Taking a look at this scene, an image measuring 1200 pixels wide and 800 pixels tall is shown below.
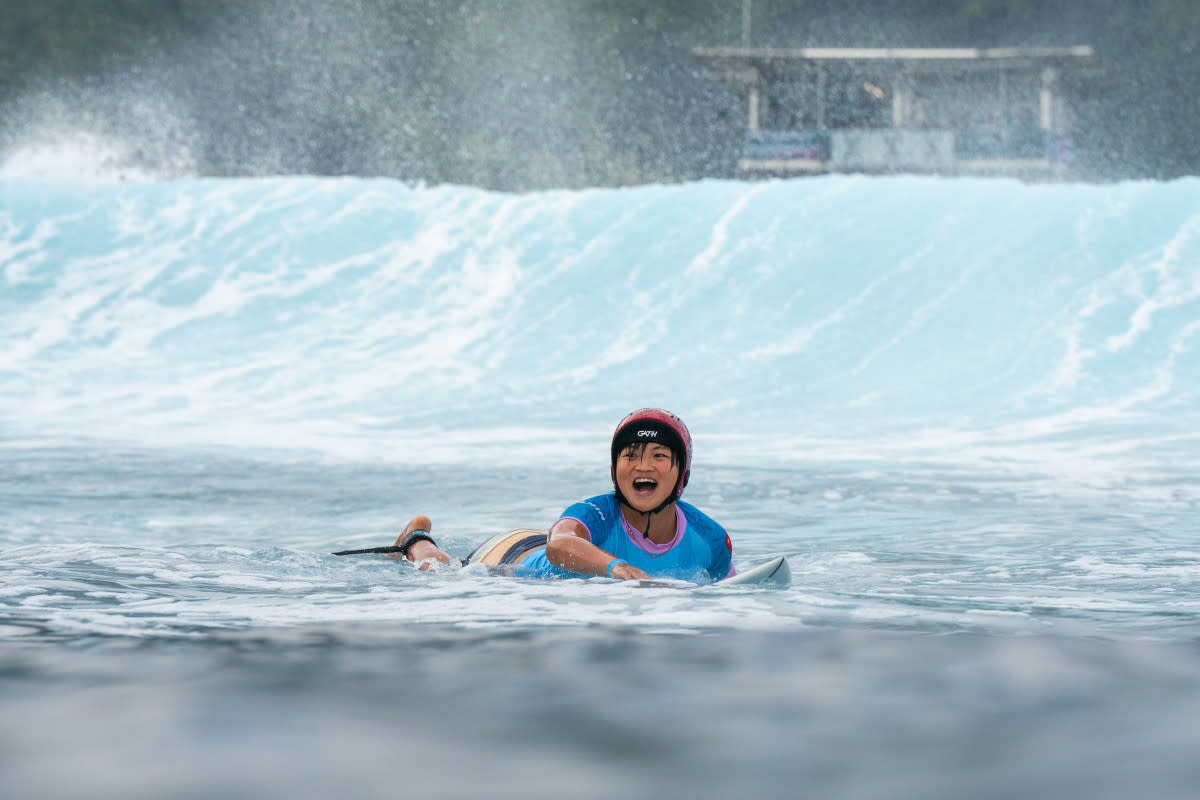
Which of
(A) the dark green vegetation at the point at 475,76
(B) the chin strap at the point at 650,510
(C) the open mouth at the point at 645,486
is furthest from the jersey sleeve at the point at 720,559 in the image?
(A) the dark green vegetation at the point at 475,76

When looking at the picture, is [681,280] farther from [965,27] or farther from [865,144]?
[965,27]

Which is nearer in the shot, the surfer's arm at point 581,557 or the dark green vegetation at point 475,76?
the surfer's arm at point 581,557

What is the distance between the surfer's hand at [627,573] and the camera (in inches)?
183

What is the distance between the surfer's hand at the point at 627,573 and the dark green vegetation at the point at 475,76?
103ft

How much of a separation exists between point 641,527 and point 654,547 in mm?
82

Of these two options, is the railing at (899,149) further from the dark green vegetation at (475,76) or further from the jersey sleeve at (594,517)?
the jersey sleeve at (594,517)

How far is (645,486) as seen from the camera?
16.3 feet

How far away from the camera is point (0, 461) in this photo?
10961 millimetres

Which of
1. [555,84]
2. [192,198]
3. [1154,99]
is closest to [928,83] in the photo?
[1154,99]

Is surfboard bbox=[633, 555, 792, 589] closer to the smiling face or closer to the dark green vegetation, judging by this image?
the smiling face

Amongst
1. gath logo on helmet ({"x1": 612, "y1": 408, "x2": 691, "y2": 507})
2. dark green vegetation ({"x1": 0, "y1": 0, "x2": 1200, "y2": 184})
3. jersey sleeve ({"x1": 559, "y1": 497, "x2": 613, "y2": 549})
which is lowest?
jersey sleeve ({"x1": 559, "y1": 497, "x2": 613, "y2": 549})

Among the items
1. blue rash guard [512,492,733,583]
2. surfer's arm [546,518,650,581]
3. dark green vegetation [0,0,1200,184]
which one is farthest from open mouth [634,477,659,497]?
dark green vegetation [0,0,1200,184]

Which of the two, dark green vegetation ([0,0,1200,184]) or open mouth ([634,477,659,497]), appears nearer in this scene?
open mouth ([634,477,659,497])

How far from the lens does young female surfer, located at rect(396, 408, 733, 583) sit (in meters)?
4.77
